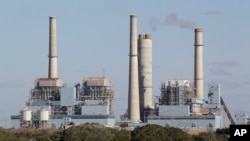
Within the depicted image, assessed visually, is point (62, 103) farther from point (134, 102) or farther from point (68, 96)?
point (134, 102)

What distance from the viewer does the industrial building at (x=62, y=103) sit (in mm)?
89750

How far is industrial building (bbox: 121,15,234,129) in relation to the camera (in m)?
89.8

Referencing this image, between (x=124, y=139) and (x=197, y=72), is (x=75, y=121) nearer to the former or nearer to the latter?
(x=197, y=72)

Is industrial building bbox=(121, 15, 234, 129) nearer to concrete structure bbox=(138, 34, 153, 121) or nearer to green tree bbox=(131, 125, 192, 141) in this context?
concrete structure bbox=(138, 34, 153, 121)

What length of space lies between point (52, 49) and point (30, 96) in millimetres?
10221

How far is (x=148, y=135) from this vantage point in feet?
167

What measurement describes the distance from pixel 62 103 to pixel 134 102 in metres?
9.90

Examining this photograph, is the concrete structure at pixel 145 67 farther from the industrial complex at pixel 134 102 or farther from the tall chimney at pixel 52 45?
the tall chimney at pixel 52 45

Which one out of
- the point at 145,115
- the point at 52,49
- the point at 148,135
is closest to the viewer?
the point at 148,135

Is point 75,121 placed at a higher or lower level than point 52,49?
lower

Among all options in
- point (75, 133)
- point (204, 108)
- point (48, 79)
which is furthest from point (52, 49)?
point (75, 133)

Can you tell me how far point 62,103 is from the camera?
9319 centimetres

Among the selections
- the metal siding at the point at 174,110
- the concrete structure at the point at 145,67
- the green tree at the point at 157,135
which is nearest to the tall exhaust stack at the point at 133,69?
the concrete structure at the point at 145,67

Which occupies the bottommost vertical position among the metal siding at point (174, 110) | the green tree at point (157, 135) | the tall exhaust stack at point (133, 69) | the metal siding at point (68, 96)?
the green tree at point (157, 135)
